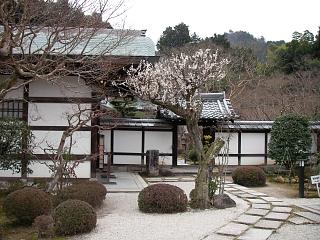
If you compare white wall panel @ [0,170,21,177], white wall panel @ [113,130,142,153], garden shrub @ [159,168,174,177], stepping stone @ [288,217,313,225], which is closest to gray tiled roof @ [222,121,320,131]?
garden shrub @ [159,168,174,177]

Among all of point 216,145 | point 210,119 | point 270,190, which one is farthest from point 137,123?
point 216,145

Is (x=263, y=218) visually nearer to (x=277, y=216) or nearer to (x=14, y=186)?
(x=277, y=216)

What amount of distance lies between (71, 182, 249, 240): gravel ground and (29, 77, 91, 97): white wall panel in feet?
12.3

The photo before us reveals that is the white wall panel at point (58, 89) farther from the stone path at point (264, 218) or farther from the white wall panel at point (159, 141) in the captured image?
the white wall panel at point (159, 141)

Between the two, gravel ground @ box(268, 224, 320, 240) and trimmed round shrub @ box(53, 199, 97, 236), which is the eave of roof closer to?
gravel ground @ box(268, 224, 320, 240)

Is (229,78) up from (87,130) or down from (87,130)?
up

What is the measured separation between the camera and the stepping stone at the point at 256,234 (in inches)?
283

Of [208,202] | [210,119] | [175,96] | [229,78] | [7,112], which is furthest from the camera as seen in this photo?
[229,78]

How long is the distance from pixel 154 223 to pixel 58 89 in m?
5.94

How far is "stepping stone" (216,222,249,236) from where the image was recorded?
751 cm

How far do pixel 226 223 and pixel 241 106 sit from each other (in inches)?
778

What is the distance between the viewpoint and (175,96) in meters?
14.3

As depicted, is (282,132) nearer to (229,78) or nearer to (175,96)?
(175,96)

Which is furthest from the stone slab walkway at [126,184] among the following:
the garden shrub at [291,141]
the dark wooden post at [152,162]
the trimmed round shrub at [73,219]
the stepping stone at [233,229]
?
the garden shrub at [291,141]
